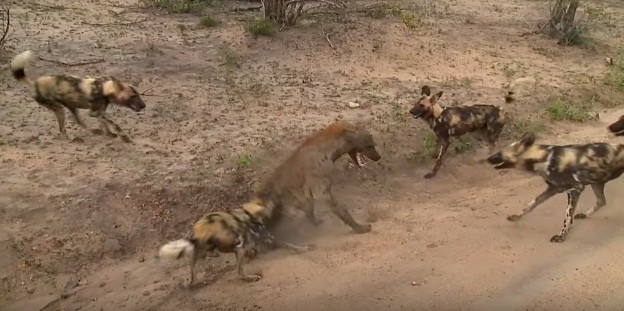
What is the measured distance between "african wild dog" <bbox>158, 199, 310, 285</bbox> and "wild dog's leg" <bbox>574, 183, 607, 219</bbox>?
359 centimetres

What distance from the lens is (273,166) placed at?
770 centimetres

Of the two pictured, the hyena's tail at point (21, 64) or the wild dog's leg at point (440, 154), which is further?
the wild dog's leg at point (440, 154)

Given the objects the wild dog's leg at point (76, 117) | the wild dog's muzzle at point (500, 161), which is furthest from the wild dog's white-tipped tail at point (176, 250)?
the wild dog's leg at point (76, 117)

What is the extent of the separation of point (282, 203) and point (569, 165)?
3082 millimetres

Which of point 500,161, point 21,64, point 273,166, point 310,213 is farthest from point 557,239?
point 21,64

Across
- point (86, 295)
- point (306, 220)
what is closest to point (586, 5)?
point (306, 220)

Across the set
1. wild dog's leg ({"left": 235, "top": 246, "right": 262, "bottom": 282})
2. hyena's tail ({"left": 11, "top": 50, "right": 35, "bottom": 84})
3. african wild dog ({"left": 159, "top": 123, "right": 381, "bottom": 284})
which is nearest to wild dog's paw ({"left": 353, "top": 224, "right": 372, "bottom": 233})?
african wild dog ({"left": 159, "top": 123, "right": 381, "bottom": 284})

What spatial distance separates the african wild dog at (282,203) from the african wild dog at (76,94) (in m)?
2.63

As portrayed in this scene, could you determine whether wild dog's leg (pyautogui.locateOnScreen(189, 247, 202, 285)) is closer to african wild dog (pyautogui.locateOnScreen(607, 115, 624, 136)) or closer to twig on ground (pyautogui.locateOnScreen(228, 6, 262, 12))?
african wild dog (pyautogui.locateOnScreen(607, 115, 624, 136))

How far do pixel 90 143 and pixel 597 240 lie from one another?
20.3 feet

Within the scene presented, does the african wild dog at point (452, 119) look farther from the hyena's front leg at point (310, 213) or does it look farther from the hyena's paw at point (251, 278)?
the hyena's paw at point (251, 278)

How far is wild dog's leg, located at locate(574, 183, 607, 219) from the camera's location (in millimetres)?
6769

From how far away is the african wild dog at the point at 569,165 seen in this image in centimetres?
646

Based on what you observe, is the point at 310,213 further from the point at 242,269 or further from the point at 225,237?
the point at 225,237
